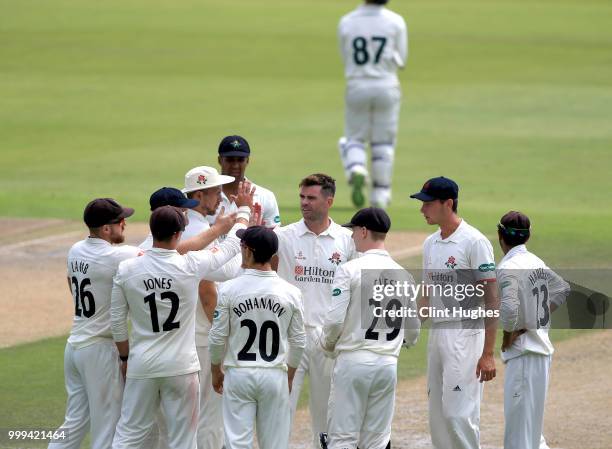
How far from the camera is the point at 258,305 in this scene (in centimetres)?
785

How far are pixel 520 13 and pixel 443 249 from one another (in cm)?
4004

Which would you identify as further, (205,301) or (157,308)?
(205,301)

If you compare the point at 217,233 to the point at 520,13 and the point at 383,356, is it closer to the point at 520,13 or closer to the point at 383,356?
the point at 383,356

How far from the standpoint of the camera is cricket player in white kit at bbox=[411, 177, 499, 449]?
8.59 metres

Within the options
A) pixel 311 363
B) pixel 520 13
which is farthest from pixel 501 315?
pixel 520 13

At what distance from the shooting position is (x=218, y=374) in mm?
8234

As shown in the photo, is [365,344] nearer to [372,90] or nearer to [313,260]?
[313,260]

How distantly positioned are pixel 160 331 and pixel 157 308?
0.15m

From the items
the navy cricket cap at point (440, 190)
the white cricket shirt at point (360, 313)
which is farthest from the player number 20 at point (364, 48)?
the white cricket shirt at point (360, 313)

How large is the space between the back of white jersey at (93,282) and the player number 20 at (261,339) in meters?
0.96

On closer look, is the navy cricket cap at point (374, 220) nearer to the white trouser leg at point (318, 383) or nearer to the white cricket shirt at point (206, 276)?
the white trouser leg at point (318, 383)

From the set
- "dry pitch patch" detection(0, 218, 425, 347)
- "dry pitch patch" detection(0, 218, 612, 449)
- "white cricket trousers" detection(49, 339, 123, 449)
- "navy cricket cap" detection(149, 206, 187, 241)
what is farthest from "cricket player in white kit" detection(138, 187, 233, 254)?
"dry pitch patch" detection(0, 218, 425, 347)

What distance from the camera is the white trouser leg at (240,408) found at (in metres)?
7.87

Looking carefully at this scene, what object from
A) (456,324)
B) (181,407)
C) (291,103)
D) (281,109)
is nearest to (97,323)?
(181,407)
